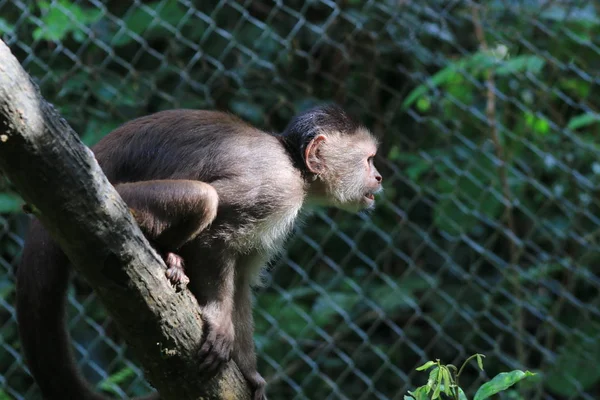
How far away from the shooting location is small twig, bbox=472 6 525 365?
5.51 meters

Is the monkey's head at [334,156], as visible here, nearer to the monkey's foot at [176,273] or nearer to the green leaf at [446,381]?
the monkey's foot at [176,273]

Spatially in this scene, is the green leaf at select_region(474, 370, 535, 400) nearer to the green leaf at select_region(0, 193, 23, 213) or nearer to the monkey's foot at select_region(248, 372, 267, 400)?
the monkey's foot at select_region(248, 372, 267, 400)

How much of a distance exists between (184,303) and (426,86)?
310cm

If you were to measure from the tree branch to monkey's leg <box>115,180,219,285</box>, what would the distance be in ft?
0.95

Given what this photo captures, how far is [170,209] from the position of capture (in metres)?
3.03

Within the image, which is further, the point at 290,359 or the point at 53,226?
the point at 290,359

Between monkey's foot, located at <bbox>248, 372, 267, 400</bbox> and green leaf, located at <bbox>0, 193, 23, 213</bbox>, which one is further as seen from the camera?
green leaf, located at <bbox>0, 193, 23, 213</bbox>

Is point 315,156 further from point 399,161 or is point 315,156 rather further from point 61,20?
point 61,20

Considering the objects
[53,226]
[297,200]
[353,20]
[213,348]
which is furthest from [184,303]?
[353,20]

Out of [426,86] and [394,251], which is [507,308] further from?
[426,86]

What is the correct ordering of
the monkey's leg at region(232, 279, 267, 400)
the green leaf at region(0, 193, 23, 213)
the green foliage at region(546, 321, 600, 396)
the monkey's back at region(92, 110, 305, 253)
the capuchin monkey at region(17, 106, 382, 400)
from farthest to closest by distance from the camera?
the green foliage at region(546, 321, 600, 396) < the green leaf at region(0, 193, 23, 213) < the monkey's leg at region(232, 279, 267, 400) < the monkey's back at region(92, 110, 305, 253) < the capuchin monkey at region(17, 106, 382, 400)

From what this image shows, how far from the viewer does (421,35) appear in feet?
18.8

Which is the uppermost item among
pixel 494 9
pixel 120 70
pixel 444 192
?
pixel 494 9

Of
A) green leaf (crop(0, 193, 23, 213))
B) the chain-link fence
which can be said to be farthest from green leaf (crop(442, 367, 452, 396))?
green leaf (crop(0, 193, 23, 213))
